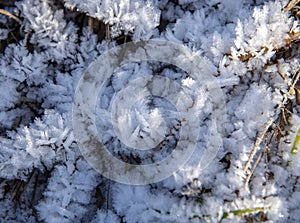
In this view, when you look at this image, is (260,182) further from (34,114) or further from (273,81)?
(34,114)

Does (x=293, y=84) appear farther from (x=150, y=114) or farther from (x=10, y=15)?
(x=10, y=15)

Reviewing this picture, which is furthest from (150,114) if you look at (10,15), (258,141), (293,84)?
(10,15)

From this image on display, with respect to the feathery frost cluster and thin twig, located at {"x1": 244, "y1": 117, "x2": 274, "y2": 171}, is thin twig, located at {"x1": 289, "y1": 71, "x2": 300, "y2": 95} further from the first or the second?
thin twig, located at {"x1": 244, "y1": 117, "x2": 274, "y2": 171}

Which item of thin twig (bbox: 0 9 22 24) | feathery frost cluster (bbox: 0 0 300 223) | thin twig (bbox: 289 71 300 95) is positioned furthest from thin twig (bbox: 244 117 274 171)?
thin twig (bbox: 0 9 22 24)

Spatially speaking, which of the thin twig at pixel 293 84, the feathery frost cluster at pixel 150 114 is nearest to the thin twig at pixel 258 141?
the feathery frost cluster at pixel 150 114

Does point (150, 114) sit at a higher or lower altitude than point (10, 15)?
lower

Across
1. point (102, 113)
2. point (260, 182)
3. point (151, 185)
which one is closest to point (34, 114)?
point (102, 113)

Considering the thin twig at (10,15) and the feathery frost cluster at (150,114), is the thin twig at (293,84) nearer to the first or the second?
the feathery frost cluster at (150,114)

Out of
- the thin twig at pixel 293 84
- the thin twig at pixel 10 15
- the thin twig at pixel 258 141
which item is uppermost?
the thin twig at pixel 10 15
